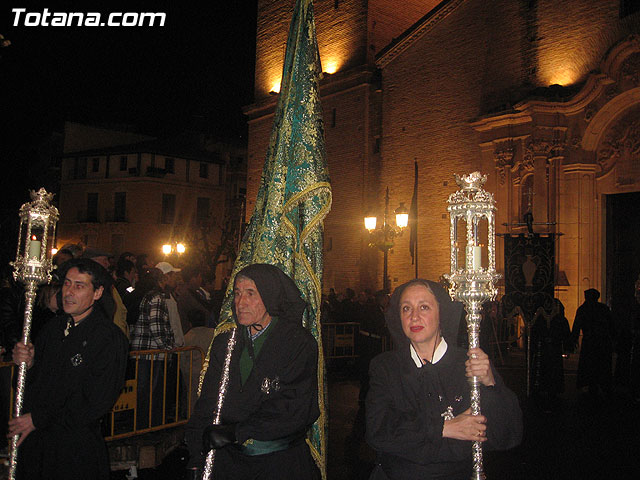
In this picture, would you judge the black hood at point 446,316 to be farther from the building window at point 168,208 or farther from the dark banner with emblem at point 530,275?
the building window at point 168,208

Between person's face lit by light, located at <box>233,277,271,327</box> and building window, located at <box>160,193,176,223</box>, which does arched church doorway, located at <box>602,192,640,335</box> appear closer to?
person's face lit by light, located at <box>233,277,271,327</box>

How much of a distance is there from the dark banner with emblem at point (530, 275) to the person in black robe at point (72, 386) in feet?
29.3

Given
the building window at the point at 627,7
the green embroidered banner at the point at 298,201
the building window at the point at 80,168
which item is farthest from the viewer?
the building window at the point at 80,168

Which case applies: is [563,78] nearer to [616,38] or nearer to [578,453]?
[616,38]

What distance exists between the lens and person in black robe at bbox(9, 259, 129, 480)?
11.5ft

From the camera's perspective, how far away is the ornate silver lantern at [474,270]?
2.84m

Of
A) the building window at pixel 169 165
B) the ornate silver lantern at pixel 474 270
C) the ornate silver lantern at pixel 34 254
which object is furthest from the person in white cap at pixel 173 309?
the building window at pixel 169 165

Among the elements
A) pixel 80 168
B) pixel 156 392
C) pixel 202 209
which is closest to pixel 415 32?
pixel 156 392

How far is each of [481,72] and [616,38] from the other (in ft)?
15.0

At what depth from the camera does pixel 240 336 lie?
3.56m

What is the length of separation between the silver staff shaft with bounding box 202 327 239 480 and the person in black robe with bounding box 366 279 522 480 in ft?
2.77

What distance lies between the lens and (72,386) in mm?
3543

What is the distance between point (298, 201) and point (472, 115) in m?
17.1

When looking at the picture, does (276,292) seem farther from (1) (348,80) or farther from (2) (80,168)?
(2) (80,168)
